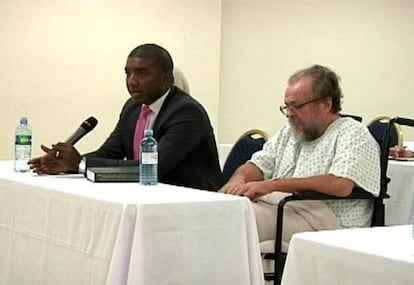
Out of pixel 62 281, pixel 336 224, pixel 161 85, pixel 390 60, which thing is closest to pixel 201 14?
pixel 390 60

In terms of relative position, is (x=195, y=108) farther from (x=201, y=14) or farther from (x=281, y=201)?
(x=201, y=14)

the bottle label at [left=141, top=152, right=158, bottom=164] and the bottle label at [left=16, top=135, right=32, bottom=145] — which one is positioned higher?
the bottle label at [left=141, top=152, right=158, bottom=164]

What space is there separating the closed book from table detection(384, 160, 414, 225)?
1.51 meters

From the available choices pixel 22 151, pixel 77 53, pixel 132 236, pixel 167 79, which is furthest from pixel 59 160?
pixel 77 53

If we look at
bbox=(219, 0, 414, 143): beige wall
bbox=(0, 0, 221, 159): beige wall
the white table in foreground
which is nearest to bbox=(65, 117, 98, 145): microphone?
the white table in foreground

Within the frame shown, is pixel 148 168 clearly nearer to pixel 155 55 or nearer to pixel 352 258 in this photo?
pixel 155 55

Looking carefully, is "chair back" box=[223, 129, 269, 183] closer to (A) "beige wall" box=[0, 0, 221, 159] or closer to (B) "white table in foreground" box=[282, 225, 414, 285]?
(B) "white table in foreground" box=[282, 225, 414, 285]

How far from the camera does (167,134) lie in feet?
10.7

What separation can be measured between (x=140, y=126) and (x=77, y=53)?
2346mm

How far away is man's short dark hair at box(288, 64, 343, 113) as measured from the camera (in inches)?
130

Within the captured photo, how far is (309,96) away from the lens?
3295 mm

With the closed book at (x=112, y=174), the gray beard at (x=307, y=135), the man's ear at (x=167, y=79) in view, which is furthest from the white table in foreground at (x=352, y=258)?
the man's ear at (x=167, y=79)

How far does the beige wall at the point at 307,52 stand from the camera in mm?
6555

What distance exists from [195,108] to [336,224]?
75 centimetres
